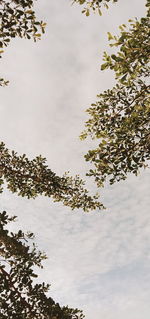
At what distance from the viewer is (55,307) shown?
10.3m

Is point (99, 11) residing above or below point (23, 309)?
above

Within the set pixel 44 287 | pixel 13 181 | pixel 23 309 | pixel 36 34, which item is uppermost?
pixel 13 181

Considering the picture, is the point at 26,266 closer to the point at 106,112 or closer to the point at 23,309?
the point at 23,309

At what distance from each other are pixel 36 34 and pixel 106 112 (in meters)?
3.34

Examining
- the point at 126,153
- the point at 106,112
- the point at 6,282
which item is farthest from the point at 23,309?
the point at 106,112

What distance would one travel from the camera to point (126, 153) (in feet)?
28.1

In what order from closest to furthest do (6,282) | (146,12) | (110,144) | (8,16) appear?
(8,16), (146,12), (110,144), (6,282)

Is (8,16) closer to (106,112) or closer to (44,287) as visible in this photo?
(106,112)

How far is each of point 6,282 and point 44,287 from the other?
4.85 ft

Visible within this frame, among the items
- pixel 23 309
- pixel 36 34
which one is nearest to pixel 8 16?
pixel 36 34

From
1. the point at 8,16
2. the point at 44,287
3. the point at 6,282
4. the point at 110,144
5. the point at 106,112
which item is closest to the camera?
the point at 8,16

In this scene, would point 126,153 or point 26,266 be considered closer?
point 126,153

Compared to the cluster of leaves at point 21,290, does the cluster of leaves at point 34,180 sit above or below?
above

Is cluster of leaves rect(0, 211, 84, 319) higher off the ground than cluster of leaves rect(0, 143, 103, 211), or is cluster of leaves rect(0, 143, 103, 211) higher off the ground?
cluster of leaves rect(0, 143, 103, 211)
